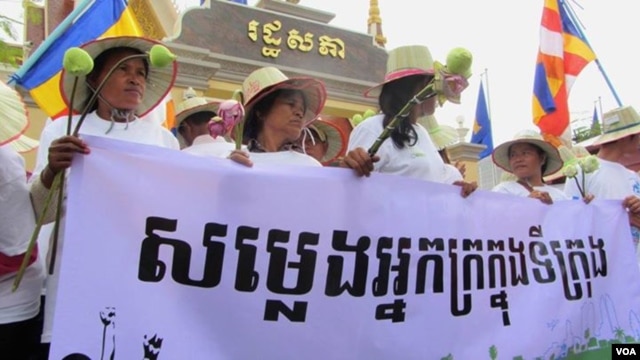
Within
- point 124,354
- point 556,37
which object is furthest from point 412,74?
point 556,37

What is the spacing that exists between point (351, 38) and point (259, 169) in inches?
364

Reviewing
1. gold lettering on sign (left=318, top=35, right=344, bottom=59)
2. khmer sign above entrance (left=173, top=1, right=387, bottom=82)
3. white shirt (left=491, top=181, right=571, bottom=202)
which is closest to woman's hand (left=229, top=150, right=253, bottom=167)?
white shirt (left=491, top=181, right=571, bottom=202)

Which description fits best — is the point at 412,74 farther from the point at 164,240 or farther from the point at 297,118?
the point at 164,240

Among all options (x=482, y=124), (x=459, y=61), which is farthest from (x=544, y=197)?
(x=482, y=124)

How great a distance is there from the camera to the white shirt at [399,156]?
2.33 m

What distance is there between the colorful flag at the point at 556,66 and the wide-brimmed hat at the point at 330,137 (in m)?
2.66

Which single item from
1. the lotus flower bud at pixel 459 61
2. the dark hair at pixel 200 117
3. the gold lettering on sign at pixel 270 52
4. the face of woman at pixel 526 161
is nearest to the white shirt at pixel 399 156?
the lotus flower bud at pixel 459 61

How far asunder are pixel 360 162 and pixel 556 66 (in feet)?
12.9

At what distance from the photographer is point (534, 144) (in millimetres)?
3395

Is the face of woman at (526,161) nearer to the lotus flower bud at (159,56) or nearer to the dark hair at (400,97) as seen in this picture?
the dark hair at (400,97)

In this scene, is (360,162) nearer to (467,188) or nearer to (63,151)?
(467,188)

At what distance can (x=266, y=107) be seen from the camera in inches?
94.6

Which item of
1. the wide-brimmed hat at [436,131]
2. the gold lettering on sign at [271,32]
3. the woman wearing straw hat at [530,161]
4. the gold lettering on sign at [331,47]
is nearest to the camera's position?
the wide-brimmed hat at [436,131]

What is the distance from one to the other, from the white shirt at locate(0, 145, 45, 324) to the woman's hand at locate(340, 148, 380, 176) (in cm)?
108
